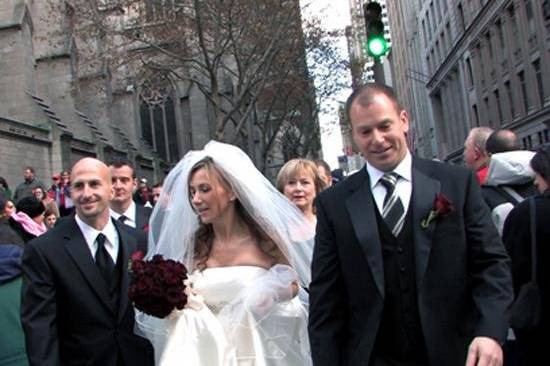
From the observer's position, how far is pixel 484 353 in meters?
2.80

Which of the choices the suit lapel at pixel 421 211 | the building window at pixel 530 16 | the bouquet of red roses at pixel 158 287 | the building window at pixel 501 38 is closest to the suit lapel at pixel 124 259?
the bouquet of red roses at pixel 158 287

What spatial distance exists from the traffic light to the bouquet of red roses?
9.26 meters

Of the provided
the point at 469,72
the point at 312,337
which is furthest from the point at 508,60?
the point at 312,337

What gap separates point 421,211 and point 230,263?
1.49 metres

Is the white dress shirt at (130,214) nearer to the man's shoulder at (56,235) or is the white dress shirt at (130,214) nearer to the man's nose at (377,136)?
the man's shoulder at (56,235)

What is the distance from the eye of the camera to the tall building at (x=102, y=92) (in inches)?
923

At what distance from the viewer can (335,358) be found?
314cm

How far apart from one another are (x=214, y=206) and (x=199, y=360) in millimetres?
918

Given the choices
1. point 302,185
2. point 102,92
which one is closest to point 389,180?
point 302,185

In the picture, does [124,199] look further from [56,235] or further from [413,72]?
[413,72]

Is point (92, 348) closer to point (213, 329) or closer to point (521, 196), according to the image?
point (213, 329)

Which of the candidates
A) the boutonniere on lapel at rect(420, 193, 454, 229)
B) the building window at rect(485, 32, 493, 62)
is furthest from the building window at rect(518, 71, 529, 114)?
the boutonniere on lapel at rect(420, 193, 454, 229)

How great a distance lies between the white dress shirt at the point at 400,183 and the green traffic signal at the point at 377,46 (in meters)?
9.36

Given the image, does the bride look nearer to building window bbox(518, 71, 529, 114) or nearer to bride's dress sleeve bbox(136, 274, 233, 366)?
bride's dress sleeve bbox(136, 274, 233, 366)
